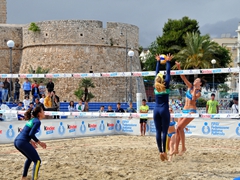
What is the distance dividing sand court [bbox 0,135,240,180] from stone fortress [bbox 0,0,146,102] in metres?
20.5

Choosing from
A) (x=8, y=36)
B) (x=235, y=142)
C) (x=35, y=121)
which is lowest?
(x=235, y=142)

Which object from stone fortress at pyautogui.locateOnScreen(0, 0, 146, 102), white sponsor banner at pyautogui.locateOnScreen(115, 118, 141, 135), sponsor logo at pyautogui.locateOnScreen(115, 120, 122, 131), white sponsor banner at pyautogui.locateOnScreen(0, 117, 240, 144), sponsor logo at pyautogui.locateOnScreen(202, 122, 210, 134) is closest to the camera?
white sponsor banner at pyautogui.locateOnScreen(0, 117, 240, 144)

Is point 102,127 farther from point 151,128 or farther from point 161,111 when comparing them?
point 161,111

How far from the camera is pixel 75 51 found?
113ft

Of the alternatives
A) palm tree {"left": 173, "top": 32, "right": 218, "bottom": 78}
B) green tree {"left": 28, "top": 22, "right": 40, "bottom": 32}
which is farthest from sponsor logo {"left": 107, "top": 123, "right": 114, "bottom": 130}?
palm tree {"left": 173, "top": 32, "right": 218, "bottom": 78}

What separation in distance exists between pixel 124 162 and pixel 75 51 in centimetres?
2580

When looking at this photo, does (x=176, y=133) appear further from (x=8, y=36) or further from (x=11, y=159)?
(x=8, y=36)

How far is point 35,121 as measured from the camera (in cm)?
711

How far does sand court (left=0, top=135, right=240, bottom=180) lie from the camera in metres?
7.75

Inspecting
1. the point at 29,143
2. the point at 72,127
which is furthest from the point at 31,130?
the point at 72,127

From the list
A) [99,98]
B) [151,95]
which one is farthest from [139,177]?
[99,98]

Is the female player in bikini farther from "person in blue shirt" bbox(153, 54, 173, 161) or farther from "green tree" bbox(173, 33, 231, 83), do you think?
"green tree" bbox(173, 33, 231, 83)

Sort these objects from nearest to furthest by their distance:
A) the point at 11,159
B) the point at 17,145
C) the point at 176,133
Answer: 1. the point at 17,145
2. the point at 176,133
3. the point at 11,159

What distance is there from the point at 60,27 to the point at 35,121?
27666mm
